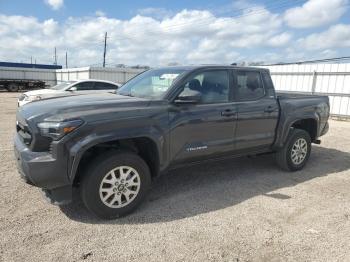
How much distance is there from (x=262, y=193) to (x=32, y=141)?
10.6 ft

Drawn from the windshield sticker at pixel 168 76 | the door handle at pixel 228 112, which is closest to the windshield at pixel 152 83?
the windshield sticker at pixel 168 76

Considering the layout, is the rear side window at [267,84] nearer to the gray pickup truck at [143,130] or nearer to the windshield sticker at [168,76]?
the gray pickup truck at [143,130]

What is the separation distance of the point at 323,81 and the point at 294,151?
1068cm

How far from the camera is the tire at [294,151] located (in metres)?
5.94

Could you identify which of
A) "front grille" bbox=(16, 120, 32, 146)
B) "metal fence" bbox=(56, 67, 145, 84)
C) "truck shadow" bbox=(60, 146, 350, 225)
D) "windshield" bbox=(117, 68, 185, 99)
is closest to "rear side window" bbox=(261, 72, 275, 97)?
"truck shadow" bbox=(60, 146, 350, 225)

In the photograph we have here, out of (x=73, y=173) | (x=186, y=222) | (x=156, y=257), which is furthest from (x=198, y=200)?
(x=73, y=173)

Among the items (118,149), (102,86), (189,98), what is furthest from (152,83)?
(102,86)

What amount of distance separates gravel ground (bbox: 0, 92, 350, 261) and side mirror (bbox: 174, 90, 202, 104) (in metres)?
1.35

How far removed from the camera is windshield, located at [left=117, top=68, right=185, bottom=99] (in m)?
4.56

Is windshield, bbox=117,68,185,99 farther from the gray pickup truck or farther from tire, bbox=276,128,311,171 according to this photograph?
tire, bbox=276,128,311,171

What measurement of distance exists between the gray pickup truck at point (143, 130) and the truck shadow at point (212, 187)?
0.32 meters

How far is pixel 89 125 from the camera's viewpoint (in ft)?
11.9

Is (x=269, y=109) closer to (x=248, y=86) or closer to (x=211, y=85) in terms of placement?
(x=248, y=86)

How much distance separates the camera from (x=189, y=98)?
14.0ft
